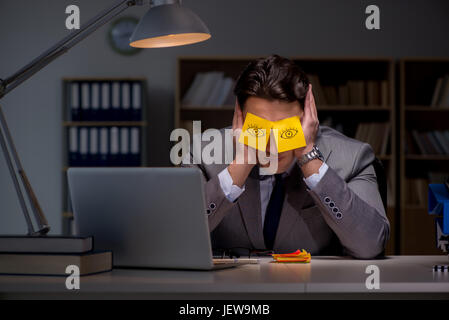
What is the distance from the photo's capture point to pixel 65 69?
4.62 meters

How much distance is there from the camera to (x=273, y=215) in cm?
182

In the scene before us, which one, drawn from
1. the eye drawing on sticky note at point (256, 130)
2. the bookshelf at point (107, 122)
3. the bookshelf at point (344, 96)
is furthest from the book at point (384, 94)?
the eye drawing on sticky note at point (256, 130)

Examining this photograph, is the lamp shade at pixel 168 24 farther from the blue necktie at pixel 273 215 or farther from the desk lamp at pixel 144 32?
the blue necktie at pixel 273 215

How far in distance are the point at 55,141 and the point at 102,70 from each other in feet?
2.20

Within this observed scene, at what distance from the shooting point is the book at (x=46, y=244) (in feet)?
4.20

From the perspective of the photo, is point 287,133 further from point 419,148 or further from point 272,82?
point 419,148

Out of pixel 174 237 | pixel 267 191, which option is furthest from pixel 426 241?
pixel 174 237

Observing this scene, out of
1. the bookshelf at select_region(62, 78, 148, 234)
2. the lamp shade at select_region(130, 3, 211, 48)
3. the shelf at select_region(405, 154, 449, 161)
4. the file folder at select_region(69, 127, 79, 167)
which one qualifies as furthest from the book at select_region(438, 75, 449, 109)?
the lamp shade at select_region(130, 3, 211, 48)

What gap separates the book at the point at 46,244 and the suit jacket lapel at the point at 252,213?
62cm

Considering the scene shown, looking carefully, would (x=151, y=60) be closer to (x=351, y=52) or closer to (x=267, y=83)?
(x=351, y=52)
